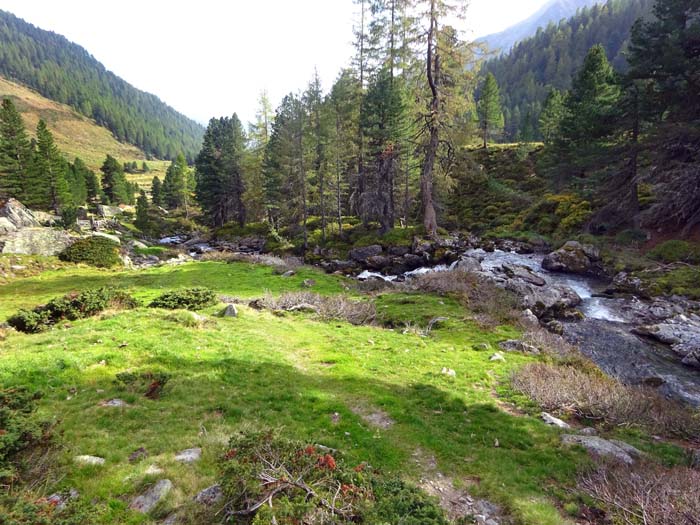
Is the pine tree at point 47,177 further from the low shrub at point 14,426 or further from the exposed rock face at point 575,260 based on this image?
the exposed rock face at point 575,260

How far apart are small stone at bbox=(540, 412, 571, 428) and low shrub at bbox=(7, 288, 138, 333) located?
16756 mm

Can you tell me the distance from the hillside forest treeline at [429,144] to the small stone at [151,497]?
29868mm

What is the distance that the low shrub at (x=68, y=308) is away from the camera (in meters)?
13.0

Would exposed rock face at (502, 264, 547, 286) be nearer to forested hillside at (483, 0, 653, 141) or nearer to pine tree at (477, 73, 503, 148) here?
pine tree at (477, 73, 503, 148)

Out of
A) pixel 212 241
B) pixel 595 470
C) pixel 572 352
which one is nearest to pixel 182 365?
pixel 595 470

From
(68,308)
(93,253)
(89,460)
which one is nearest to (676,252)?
(89,460)

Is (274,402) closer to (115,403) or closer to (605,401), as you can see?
(115,403)

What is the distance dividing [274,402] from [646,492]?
7.58 meters

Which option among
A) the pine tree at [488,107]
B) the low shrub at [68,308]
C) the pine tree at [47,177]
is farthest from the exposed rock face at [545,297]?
the pine tree at [47,177]

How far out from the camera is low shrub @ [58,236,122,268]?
2842cm

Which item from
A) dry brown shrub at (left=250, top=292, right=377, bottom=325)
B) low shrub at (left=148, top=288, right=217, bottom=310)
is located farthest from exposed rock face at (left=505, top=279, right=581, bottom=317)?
low shrub at (left=148, top=288, right=217, bottom=310)

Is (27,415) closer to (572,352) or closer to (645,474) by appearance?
(645,474)

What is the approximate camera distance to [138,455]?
6.51 metres

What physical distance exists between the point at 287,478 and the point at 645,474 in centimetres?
659
